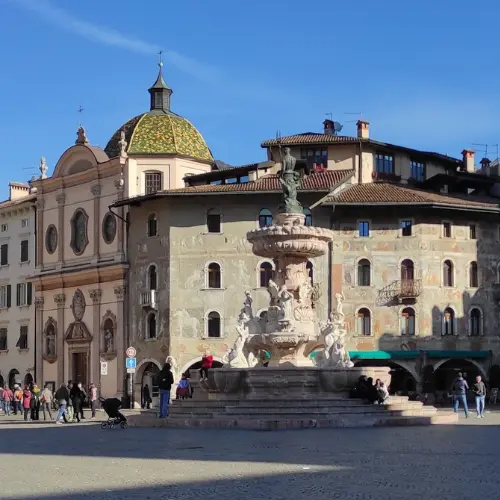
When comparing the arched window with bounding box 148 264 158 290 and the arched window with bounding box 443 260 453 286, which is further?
the arched window with bounding box 148 264 158 290

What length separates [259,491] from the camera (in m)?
13.9

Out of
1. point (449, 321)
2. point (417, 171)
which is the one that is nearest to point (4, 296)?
point (417, 171)

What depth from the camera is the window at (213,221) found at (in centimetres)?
6003

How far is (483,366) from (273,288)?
90.6 ft

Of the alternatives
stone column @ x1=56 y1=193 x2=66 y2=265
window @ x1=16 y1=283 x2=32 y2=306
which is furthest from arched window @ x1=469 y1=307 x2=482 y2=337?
window @ x1=16 y1=283 x2=32 y2=306

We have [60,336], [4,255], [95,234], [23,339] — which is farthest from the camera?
[4,255]

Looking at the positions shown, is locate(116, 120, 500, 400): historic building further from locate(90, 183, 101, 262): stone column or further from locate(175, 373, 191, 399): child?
locate(175, 373, 191, 399): child

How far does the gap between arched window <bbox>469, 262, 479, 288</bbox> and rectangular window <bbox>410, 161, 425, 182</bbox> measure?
8.18 m

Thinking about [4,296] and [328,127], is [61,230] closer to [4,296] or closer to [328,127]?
[4,296]

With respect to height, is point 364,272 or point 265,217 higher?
point 265,217

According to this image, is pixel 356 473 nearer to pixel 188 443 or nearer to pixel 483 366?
pixel 188 443

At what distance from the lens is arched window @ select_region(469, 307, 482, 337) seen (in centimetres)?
5959

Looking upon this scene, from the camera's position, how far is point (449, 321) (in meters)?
59.2

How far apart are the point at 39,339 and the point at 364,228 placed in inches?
838
